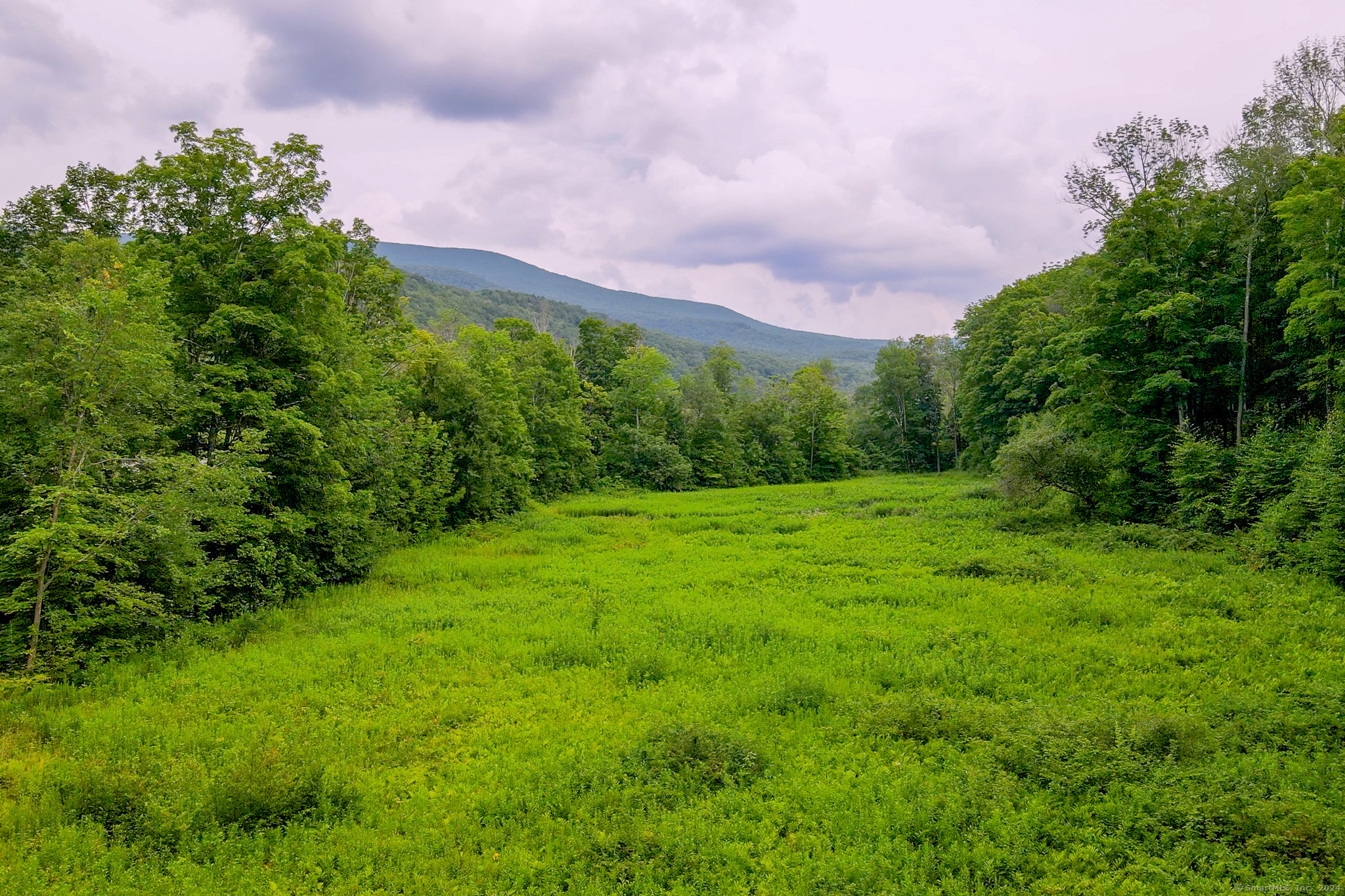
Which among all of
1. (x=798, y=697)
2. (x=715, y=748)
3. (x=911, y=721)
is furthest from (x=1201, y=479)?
(x=715, y=748)

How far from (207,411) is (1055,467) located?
96.8 ft

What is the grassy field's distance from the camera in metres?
6.68

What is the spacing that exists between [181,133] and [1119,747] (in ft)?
81.8

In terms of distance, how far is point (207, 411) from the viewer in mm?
16344

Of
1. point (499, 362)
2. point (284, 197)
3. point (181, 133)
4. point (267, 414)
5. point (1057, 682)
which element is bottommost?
point (1057, 682)

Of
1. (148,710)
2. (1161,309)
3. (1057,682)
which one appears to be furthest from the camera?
(1161,309)

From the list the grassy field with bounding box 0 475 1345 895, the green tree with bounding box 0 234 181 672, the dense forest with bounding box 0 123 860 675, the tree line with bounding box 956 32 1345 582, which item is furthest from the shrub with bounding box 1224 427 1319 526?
the green tree with bounding box 0 234 181 672

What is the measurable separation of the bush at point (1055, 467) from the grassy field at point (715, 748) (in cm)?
940

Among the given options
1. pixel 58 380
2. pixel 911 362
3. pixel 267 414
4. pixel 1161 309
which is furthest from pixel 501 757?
pixel 911 362

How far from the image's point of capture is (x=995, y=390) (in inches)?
2087

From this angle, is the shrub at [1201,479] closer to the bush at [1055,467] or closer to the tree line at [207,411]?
the bush at [1055,467]

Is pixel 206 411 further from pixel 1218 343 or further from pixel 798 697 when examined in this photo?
pixel 1218 343

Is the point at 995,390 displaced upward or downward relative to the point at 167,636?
upward

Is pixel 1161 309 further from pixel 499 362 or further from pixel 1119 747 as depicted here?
pixel 499 362
